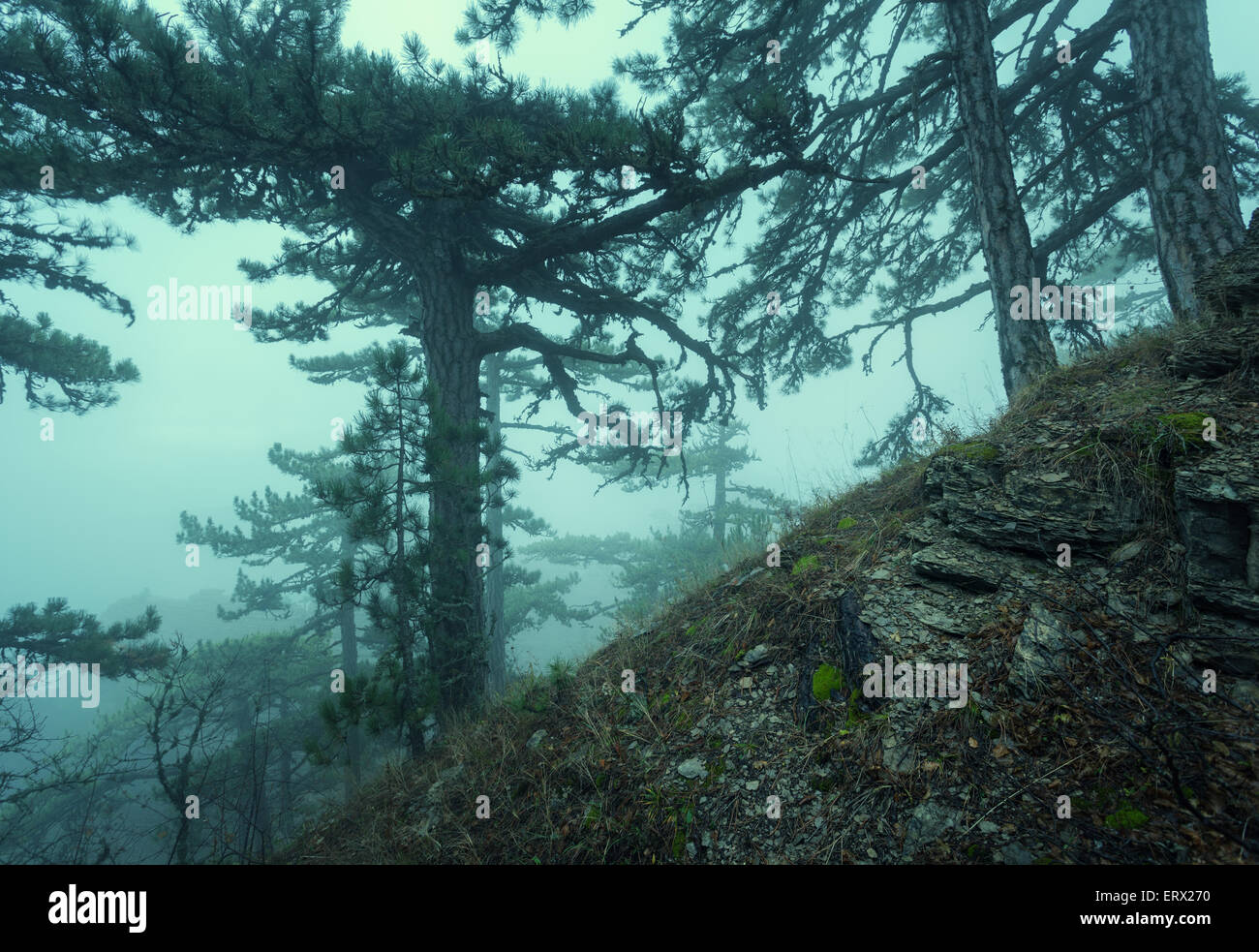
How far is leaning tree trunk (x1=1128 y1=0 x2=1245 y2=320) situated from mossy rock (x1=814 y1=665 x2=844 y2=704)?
20.6 ft

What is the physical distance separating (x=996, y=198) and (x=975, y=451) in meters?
3.94

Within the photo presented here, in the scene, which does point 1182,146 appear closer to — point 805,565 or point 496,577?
point 805,565

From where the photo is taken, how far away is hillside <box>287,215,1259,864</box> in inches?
77.3

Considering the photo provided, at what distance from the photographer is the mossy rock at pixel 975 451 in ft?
12.5

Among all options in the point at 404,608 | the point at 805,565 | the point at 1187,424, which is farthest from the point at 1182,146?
the point at 404,608

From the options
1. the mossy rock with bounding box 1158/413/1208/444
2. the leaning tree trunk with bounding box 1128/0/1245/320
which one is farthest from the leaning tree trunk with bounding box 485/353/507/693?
the leaning tree trunk with bounding box 1128/0/1245/320

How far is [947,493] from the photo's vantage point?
373 centimetres

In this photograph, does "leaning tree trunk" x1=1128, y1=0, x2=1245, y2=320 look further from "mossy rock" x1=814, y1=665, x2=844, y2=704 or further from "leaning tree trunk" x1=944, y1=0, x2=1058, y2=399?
"mossy rock" x1=814, y1=665, x2=844, y2=704

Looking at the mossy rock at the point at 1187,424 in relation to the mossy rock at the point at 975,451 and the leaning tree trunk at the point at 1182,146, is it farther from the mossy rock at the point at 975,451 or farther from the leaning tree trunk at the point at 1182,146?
the leaning tree trunk at the point at 1182,146

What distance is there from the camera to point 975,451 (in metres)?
3.89

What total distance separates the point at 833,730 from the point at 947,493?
219cm
